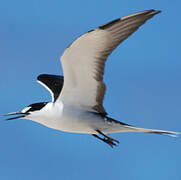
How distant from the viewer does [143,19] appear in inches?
275

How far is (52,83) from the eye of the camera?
33.7 feet

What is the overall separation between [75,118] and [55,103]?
17.3 inches

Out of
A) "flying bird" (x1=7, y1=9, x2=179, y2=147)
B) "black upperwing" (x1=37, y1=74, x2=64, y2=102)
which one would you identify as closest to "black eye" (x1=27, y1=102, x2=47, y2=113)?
"flying bird" (x1=7, y1=9, x2=179, y2=147)

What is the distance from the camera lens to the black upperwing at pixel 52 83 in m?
9.70

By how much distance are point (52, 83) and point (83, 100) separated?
1519 mm

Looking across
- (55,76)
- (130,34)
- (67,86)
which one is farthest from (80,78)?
(55,76)

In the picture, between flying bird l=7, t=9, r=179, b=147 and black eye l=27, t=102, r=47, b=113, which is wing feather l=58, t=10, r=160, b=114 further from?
black eye l=27, t=102, r=47, b=113

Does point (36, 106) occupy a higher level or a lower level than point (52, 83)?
lower

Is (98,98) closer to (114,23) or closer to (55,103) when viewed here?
(55,103)

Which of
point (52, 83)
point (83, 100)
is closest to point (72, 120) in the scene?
point (83, 100)

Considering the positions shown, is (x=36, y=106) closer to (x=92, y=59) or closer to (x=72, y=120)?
(x=72, y=120)

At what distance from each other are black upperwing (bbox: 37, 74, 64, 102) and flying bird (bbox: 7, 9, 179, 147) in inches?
9.3

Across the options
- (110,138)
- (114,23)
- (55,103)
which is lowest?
(110,138)

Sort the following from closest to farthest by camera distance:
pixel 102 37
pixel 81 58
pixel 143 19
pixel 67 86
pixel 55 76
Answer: pixel 143 19
pixel 102 37
pixel 81 58
pixel 67 86
pixel 55 76
